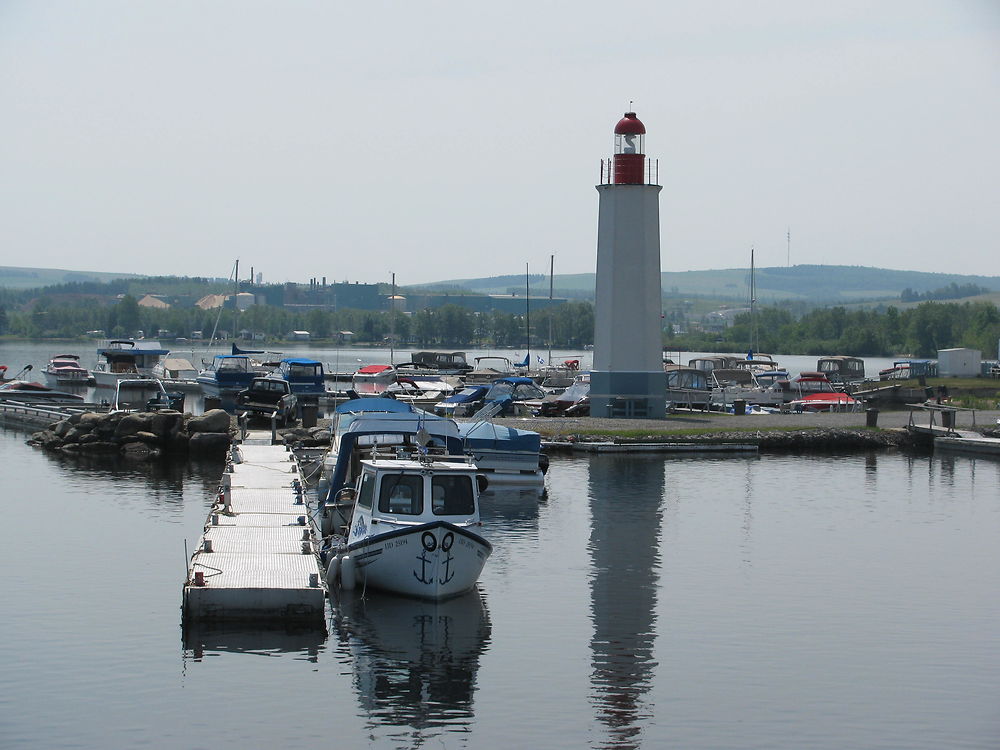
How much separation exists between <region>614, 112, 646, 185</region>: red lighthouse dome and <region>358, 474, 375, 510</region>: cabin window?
29.4m

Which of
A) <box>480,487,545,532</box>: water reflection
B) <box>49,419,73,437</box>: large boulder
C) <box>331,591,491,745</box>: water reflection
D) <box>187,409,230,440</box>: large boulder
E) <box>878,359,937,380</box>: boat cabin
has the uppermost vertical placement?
<box>878,359,937,380</box>: boat cabin

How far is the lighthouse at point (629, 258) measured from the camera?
5122cm

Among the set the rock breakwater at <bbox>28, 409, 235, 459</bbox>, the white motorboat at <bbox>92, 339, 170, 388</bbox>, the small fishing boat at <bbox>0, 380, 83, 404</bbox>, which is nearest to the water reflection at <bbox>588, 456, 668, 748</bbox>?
the rock breakwater at <bbox>28, 409, 235, 459</bbox>

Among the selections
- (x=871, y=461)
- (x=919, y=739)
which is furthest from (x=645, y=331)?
(x=919, y=739)

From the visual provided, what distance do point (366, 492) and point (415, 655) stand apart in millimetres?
4716

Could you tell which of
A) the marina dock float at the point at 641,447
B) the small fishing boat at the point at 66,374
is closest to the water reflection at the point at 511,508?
the marina dock float at the point at 641,447

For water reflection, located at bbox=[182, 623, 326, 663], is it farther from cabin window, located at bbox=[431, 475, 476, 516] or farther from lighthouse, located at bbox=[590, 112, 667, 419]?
lighthouse, located at bbox=[590, 112, 667, 419]

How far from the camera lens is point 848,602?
80.1ft

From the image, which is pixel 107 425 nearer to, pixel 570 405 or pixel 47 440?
pixel 47 440

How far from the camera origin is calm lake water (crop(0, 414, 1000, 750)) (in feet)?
56.3

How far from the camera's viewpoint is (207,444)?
45781 mm

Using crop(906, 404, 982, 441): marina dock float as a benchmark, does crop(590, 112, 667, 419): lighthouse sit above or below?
above

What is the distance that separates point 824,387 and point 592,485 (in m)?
33.7

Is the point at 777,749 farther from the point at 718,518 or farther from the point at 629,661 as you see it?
the point at 718,518
